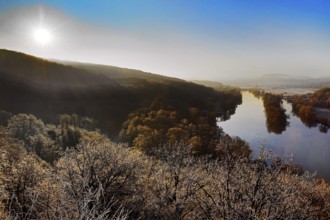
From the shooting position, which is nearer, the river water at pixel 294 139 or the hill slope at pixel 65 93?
the river water at pixel 294 139

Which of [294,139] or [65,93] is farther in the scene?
[65,93]

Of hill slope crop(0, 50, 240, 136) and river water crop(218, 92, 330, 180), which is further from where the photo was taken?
hill slope crop(0, 50, 240, 136)

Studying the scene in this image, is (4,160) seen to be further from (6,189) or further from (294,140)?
(294,140)

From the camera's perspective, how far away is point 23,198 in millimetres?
22406

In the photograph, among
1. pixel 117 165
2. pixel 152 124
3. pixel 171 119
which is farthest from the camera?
pixel 171 119

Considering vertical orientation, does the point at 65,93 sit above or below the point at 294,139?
above

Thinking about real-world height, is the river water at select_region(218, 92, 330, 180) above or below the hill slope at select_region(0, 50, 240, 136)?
below

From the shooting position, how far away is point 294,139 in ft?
327

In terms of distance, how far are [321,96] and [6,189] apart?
653ft

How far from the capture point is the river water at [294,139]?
2871 inches

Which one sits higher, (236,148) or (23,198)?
(23,198)

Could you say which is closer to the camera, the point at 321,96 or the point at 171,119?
the point at 171,119

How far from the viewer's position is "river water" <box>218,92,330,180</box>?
7291 centimetres

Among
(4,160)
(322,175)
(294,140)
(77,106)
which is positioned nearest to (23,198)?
(4,160)
